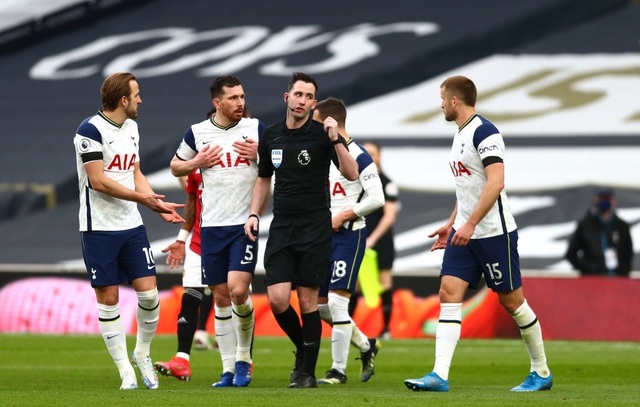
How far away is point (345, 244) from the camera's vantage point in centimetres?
1052

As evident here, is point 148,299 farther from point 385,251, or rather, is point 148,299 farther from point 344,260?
point 385,251

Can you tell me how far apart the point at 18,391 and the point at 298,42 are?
19943 millimetres

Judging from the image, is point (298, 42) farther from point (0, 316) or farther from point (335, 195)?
point (335, 195)

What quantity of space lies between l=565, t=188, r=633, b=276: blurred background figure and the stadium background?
266cm

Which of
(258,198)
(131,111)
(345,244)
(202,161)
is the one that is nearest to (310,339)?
(258,198)

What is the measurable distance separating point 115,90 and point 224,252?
147 cm

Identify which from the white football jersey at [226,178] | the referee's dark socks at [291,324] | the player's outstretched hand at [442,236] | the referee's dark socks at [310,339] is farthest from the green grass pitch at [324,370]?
the white football jersey at [226,178]

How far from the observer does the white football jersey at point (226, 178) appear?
9703 mm

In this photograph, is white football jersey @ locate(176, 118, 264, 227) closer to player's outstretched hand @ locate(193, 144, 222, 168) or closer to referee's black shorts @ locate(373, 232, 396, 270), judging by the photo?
player's outstretched hand @ locate(193, 144, 222, 168)

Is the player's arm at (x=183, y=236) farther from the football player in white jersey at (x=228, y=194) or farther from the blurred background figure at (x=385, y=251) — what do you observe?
the blurred background figure at (x=385, y=251)

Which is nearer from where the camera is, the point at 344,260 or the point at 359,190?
the point at 344,260

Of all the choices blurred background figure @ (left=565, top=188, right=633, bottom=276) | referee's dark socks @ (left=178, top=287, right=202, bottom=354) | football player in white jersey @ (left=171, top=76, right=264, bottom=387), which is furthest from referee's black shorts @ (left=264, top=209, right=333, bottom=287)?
blurred background figure @ (left=565, top=188, right=633, bottom=276)

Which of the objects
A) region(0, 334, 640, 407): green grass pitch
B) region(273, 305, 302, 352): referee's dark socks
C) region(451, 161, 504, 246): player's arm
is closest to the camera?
region(0, 334, 640, 407): green grass pitch

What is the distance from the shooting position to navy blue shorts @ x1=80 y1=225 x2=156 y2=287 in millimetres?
9094
